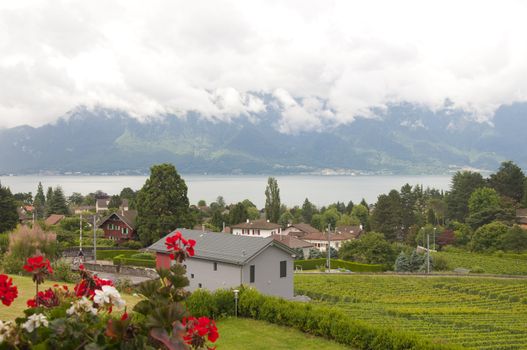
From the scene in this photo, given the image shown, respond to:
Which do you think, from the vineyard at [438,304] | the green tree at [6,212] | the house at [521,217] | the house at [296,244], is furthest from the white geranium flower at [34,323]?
the house at [521,217]

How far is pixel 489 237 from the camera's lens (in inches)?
2881

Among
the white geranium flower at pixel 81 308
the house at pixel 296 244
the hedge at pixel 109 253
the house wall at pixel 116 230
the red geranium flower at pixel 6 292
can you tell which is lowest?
the house at pixel 296 244

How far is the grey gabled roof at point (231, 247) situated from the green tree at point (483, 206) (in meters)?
65.4

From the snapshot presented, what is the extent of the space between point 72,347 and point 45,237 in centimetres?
3659

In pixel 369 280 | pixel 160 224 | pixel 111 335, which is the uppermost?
pixel 111 335

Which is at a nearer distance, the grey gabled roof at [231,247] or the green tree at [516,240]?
the grey gabled roof at [231,247]

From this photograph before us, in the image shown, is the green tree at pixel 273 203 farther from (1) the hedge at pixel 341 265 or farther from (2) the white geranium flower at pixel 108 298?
(2) the white geranium flower at pixel 108 298

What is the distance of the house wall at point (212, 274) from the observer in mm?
28859

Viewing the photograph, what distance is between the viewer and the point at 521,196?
98.1 metres

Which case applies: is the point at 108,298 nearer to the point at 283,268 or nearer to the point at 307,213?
the point at 283,268

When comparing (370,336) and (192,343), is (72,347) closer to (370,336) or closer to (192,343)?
(192,343)

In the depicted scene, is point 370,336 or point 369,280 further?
point 369,280

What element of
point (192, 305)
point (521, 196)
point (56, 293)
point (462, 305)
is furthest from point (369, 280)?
point (521, 196)

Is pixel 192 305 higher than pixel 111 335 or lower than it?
lower
